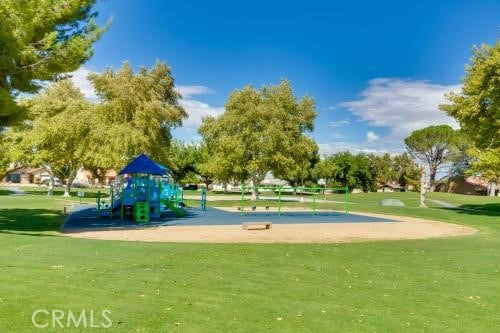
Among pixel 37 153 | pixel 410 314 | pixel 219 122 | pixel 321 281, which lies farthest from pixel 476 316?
pixel 37 153

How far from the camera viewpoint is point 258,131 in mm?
47562

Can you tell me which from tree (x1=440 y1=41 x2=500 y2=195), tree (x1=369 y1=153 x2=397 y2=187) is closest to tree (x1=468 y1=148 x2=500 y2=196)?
tree (x1=440 y1=41 x2=500 y2=195)

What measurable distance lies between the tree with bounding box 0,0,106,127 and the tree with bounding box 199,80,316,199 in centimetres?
2824

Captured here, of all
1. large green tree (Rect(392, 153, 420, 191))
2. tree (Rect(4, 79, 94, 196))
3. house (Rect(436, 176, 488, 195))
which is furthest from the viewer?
large green tree (Rect(392, 153, 420, 191))

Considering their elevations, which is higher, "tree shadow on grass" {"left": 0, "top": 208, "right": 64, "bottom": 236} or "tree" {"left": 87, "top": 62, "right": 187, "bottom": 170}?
"tree" {"left": 87, "top": 62, "right": 187, "bottom": 170}

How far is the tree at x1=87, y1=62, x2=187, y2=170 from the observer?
40.6m

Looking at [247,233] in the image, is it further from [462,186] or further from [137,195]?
[462,186]

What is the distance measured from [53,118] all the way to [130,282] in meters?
41.7

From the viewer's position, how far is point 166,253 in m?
12.7

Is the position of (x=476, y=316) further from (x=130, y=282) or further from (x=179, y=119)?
(x=179, y=119)

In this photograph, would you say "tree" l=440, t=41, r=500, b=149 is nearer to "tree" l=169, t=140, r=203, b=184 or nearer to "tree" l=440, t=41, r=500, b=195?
"tree" l=440, t=41, r=500, b=195

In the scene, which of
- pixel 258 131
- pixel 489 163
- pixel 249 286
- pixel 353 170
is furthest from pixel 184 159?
pixel 249 286

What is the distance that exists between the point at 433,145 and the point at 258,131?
44340mm

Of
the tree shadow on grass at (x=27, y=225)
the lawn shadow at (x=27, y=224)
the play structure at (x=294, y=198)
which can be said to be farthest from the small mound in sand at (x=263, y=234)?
the play structure at (x=294, y=198)
